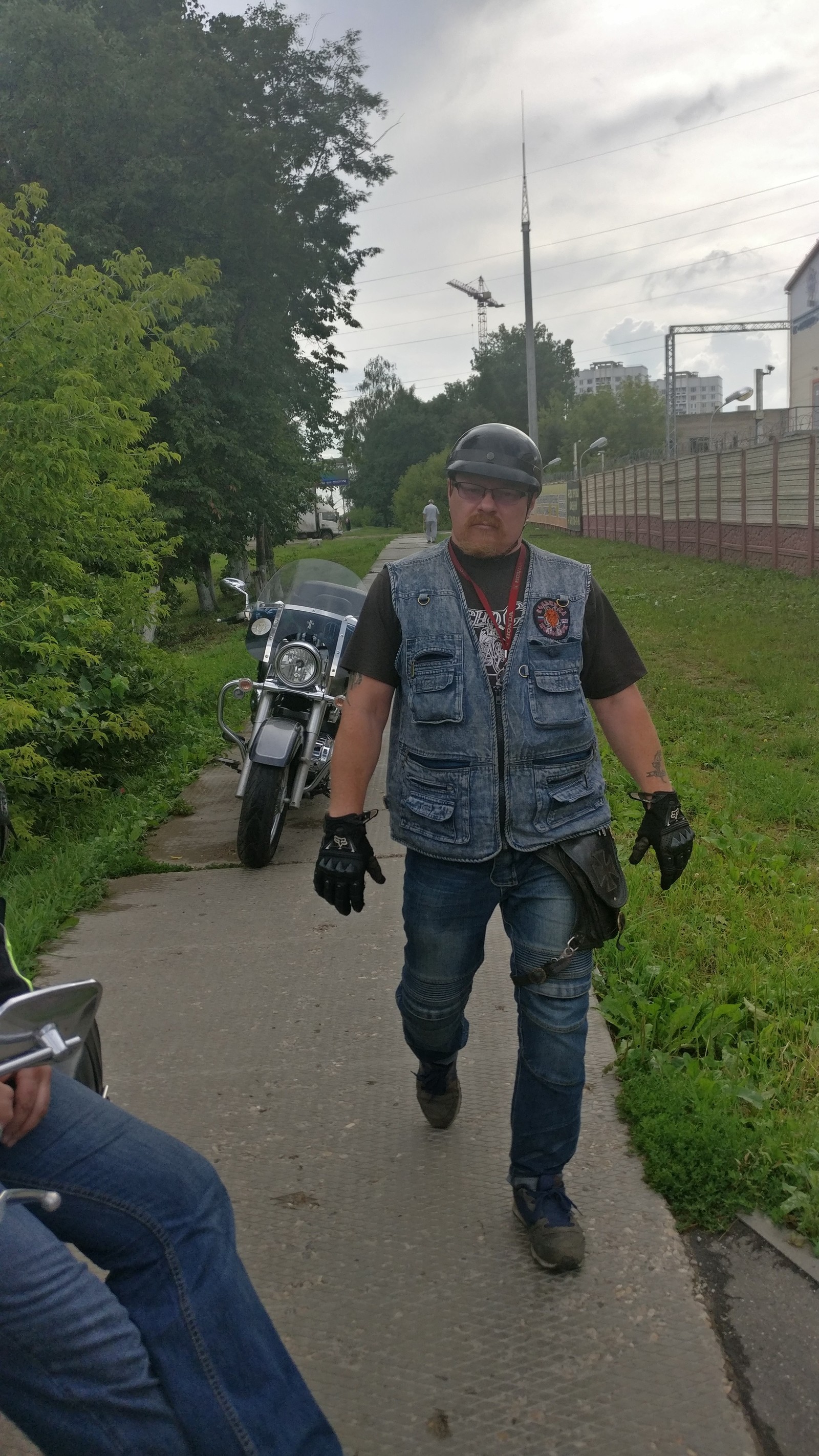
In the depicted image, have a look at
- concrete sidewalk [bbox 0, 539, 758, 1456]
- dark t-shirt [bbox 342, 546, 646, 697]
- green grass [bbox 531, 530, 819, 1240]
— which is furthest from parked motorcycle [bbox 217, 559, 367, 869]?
dark t-shirt [bbox 342, 546, 646, 697]

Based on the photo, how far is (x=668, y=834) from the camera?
9.87 feet

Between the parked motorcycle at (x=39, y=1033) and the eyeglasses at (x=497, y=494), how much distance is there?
1638 millimetres

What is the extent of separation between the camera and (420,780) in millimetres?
2875

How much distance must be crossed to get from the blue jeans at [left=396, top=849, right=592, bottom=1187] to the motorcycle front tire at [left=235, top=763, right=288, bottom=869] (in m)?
2.93

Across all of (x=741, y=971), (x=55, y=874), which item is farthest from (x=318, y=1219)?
(x=55, y=874)

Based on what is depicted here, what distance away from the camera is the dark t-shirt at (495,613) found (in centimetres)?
291

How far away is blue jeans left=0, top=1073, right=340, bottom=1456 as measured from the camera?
1442 millimetres

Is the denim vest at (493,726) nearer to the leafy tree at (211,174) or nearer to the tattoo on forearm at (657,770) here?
the tattoo on forearm at (657,770)

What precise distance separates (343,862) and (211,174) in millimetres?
18935

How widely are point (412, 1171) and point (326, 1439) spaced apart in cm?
157

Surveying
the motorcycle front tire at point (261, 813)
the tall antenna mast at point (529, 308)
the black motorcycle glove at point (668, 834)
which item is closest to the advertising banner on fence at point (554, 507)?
the tall antenna mast at point (529, 308)

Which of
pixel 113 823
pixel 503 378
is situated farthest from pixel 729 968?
pixel 503 378

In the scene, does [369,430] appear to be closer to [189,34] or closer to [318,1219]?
[189,34]

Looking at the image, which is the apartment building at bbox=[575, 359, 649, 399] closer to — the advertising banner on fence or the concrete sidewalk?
the advertising banner on fence
